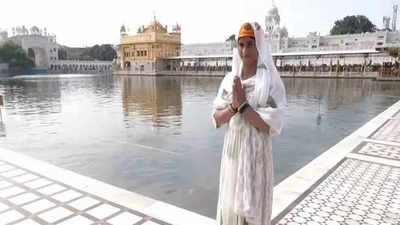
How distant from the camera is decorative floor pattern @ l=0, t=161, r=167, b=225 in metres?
2.78

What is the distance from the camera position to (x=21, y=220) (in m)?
2.79

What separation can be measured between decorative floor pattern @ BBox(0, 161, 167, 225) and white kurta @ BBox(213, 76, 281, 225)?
1.23 metres

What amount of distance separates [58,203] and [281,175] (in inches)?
105

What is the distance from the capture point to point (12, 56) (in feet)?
166

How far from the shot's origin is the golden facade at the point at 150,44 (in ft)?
149

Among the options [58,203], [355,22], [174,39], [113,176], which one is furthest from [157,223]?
[355,22]

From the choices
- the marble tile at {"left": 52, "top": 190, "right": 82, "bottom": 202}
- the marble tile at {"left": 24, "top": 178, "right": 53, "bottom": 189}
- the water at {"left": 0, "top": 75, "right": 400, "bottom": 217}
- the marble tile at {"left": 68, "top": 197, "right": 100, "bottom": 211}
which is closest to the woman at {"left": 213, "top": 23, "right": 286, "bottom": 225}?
the water at {"left": 0, "top": 75, "right": 400, "bottom": 217}

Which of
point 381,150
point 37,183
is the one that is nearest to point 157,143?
point 37,183

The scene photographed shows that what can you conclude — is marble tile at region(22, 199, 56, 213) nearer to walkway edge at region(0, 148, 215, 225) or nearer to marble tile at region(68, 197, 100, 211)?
marble tile at region(68, 197, 100, 211)

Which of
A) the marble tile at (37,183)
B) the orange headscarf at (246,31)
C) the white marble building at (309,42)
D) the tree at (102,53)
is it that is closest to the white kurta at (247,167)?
the orange headscarf at (246,31)

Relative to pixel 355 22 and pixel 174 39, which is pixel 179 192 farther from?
pixel 355 22

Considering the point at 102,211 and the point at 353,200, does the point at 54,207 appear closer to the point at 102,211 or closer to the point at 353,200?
the point at 102,211

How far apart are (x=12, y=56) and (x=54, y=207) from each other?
186 feet

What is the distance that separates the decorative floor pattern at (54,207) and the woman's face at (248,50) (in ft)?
5.78
